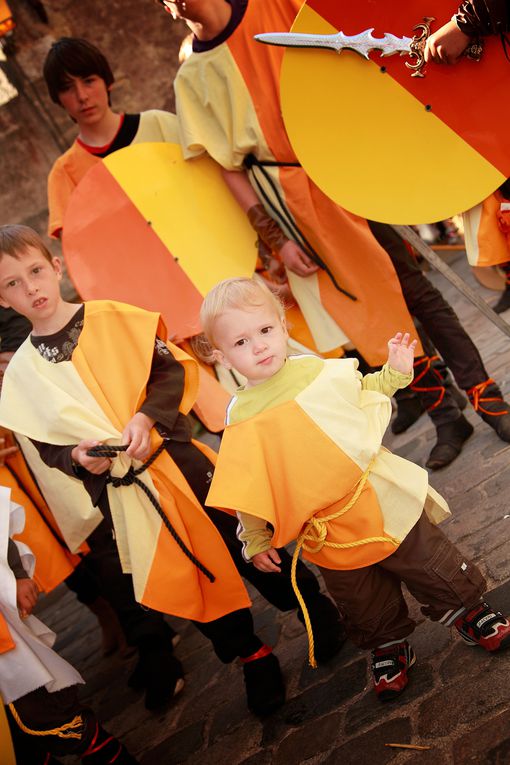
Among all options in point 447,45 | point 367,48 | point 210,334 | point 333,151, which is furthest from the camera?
point 333,151

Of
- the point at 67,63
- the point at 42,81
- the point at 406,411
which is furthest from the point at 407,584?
the point at 42,81

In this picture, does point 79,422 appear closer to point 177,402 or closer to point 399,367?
point 177,402

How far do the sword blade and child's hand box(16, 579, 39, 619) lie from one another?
1679 millimetres

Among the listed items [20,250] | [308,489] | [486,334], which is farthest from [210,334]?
[486,334]

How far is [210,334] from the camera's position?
187 centimetres

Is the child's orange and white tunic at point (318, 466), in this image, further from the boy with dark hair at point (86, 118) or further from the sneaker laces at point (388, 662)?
the boy with dark hair at point (86, 118)

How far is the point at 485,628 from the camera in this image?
180 centimetres

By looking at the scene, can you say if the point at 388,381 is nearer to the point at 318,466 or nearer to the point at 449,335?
the point at 318,466

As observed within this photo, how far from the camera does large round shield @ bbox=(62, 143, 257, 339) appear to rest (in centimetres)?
296

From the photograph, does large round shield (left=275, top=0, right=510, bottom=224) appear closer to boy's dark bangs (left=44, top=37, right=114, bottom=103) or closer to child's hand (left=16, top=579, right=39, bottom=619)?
boy's dark bangs (left=44, top=37, right=114, bottom=103)

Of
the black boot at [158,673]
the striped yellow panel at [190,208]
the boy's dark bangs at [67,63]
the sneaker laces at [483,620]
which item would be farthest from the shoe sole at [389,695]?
the boy's dark bangs at [67,63]

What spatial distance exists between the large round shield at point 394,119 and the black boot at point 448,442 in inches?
38.7

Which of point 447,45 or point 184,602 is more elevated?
point 447,45

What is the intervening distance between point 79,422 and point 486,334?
2766mm
